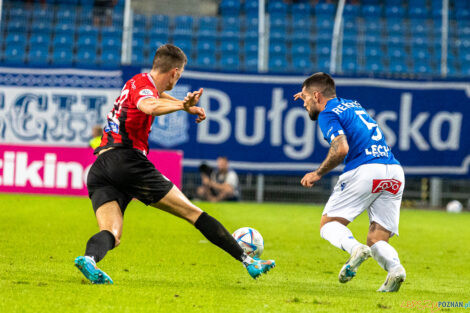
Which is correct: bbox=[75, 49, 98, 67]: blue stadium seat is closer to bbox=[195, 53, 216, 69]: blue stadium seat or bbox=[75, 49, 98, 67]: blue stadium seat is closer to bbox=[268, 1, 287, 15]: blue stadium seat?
bbox=[195, 53, 216, 69]: blue stadium seat

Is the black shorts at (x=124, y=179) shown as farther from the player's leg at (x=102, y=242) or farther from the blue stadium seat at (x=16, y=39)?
the blue stadium seat at (x=16, y=39)

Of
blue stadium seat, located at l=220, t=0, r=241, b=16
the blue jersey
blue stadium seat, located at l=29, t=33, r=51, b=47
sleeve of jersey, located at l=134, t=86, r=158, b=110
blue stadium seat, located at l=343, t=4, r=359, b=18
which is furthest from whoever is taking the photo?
blue stadium seat, located at l=343, t=4, r=359, b=18

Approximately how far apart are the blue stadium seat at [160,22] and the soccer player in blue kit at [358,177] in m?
14.0

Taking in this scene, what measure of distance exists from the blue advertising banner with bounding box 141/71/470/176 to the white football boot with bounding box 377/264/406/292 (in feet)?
41.1

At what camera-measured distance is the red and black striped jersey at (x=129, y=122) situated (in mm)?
5945

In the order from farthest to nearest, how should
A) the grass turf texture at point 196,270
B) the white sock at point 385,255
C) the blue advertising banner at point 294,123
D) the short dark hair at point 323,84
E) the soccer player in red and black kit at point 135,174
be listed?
the blue advertising banner at point 294,123
the short dark hair at point 323,84
the white sock at point 385,255
the soccer player in red and black kit at point 135,174
the grass turf texture at point 196,270

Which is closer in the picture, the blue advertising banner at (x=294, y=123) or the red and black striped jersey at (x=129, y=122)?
the red and black striped jersey at (x=129, y=122)

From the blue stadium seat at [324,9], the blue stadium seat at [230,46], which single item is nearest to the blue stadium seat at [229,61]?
the blue stadium seat at [230,46]

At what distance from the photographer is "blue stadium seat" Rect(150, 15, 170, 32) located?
20.0m

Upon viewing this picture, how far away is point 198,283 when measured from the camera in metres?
6.23

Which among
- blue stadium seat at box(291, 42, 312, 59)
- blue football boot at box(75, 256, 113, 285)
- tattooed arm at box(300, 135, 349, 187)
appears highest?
blue stadium seat at box(291, 42, 312, 59)

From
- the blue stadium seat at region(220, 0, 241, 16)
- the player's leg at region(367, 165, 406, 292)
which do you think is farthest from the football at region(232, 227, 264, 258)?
the blue stadium seat at region(220, 0, 241, 16)

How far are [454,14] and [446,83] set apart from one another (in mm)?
4136

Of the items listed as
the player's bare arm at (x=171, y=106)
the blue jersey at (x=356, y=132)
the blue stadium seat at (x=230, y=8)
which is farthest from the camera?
the blue stadium seat at (x=230, y=8)
